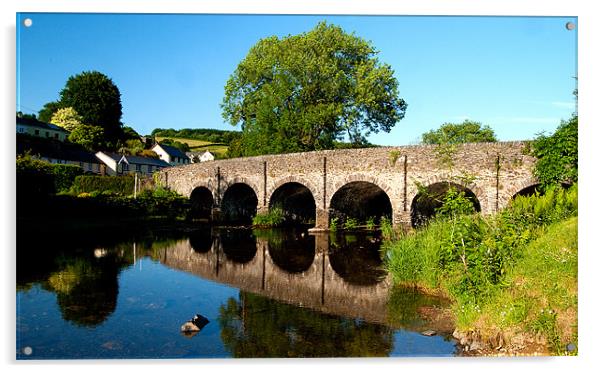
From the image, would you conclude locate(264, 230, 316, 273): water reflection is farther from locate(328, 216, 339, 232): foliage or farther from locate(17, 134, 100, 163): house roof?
locate(17, 134, 100, 163): house roof

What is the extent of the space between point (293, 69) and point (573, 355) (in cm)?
2394

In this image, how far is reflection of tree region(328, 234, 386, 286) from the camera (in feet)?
39.5

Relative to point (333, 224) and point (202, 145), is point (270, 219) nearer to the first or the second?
point (333, 224)

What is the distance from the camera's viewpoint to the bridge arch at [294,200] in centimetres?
2490

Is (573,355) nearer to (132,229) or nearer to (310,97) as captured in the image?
(132,229)

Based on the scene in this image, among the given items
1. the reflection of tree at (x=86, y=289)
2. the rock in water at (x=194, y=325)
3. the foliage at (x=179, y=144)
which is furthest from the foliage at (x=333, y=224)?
the foliage at (x=179, y=144)

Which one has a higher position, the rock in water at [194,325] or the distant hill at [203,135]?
the distant hill at [203,135]

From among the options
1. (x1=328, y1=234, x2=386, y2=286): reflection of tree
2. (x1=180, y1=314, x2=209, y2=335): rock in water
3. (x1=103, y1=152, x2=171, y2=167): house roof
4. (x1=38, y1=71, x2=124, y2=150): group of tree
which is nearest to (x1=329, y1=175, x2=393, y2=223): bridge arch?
(x1=328, y1=234, x2=386, y2=286): reflection of tree

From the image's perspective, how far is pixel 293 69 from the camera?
28234 mm

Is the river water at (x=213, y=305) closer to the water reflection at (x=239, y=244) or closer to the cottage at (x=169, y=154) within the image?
the water reflection at (x=239, y=244)

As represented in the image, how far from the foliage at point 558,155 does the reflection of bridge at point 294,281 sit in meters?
5.18

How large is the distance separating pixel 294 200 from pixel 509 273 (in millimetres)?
19593

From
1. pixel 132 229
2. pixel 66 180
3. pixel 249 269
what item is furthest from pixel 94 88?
pixel 249 269

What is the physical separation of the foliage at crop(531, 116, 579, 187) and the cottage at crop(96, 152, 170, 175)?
27015 millimetres
